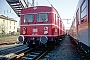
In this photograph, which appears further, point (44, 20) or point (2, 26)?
point (2, 26)

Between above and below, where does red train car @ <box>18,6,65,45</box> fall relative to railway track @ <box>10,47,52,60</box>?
above

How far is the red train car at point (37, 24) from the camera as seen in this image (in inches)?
389

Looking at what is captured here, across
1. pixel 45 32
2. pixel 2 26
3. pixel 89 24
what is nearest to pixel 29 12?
pixel 45 32

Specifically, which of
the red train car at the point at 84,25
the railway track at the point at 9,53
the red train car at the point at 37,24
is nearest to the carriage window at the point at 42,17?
the red train car at the point at 37,24

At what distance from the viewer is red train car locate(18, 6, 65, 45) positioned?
9.88 metres

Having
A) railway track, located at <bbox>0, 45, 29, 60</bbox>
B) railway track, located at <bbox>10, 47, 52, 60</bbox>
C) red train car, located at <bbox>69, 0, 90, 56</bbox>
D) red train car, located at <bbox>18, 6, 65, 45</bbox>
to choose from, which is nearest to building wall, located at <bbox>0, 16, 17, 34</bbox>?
railway track, located at <bbox>0, 45, 29, 60</bbox>

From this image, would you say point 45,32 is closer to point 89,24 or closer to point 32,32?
point 32,32

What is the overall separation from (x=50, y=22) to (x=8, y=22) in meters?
52.7

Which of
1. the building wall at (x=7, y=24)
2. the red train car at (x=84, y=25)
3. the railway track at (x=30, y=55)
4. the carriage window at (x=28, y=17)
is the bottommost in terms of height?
the railway track at (x=30, y=55)

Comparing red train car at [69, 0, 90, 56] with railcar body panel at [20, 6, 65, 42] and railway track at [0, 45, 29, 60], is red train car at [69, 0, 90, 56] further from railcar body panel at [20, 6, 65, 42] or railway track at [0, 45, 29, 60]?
railway track at [0, 45, 29, 60]

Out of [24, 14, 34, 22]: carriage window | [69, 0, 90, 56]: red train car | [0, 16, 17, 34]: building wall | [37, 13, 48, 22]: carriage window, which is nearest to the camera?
[69, 0, 90, 56]: red train car

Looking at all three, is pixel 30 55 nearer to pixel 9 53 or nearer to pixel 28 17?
pixel 9 53

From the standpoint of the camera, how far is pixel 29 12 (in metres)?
10.5

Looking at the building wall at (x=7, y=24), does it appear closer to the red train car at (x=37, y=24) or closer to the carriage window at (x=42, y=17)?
the red train car at (x=37, y=24)
